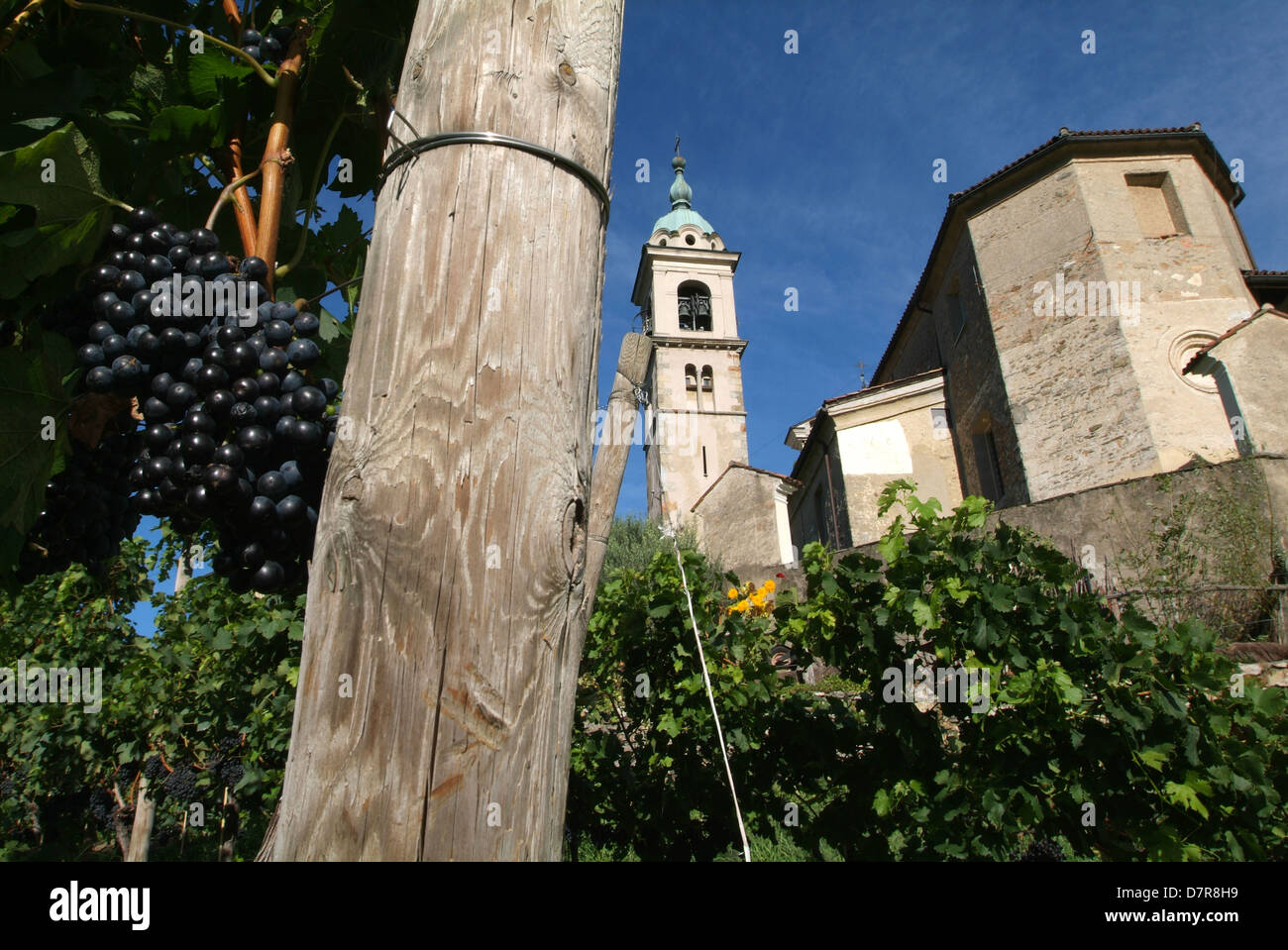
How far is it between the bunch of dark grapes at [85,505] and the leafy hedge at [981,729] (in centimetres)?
305

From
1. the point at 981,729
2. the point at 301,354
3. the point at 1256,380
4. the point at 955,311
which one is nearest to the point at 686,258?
the point at 955,311

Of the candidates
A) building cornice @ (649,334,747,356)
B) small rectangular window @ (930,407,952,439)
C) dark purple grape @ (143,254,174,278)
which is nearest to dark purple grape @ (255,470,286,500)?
dark purple grape @ (143,254,174,278)

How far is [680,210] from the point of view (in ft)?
119

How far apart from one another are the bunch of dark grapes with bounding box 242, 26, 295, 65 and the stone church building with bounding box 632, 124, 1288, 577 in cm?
1099

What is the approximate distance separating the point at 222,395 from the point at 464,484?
0.68 meters

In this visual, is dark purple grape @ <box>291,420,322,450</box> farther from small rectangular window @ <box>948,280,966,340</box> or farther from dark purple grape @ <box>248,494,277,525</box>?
small rectangular window @ <box>948,280,966,340</box>

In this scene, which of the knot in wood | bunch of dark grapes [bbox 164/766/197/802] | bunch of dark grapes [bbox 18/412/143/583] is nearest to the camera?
the knot in wood

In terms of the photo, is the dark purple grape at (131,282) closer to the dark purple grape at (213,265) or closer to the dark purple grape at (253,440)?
Result: the dark purple grape at (213,265)

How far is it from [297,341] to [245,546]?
0.41 meters

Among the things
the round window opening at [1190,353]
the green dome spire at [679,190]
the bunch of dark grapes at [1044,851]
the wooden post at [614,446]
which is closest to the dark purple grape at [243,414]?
the wooden post at [614,446]

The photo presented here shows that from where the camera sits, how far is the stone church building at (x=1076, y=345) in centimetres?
1280

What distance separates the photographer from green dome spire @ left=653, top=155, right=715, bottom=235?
1362 inches

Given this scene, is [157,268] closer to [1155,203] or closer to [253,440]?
[253,440]
